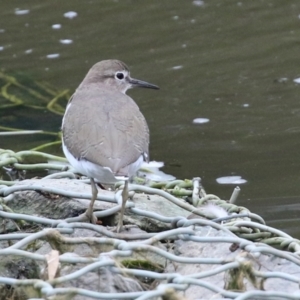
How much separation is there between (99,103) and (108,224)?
1.95 ft

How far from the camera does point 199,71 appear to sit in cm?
727

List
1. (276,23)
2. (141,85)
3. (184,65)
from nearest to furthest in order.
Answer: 1. (141,85)
2. (184,65)
3. (276,23)

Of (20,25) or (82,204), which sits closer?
(82,204)

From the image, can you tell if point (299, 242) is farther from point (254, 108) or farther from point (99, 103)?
point (254, 108)

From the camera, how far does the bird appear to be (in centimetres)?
331

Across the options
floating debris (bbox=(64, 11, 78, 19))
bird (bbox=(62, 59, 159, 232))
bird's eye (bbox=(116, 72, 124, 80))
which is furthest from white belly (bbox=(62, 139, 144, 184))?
floating debris (bbox=(64, 11, 78, 19))

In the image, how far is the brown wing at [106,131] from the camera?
3336 mm

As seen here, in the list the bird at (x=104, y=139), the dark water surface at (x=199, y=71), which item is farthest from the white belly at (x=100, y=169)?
the dark water surface at (x=199, y=71)

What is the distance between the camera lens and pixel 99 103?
148 inches

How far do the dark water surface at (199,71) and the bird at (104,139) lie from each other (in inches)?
55.2

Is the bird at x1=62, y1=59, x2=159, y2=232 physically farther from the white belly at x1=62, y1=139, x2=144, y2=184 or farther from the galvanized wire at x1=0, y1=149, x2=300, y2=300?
the galvanized wire at x1=0, y1=149, x2=300, y2=300

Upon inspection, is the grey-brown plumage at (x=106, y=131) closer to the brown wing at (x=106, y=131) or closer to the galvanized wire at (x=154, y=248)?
the brown wing at (x=106, y=131)

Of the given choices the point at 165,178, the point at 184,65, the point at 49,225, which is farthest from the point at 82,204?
the point at 184,65

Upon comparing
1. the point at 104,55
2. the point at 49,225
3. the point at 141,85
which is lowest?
the point at 104,55
